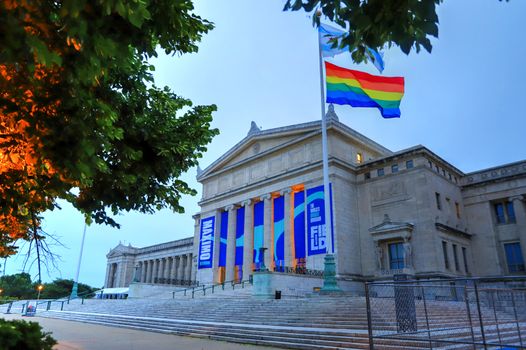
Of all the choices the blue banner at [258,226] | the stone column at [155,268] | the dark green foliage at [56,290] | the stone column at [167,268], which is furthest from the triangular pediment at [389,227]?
the dark green foliage at [56,290]

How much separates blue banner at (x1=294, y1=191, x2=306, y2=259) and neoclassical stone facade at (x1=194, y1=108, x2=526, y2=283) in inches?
3.8

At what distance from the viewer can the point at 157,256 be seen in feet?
237

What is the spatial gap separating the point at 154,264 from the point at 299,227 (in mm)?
44587

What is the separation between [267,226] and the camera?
41562 mm

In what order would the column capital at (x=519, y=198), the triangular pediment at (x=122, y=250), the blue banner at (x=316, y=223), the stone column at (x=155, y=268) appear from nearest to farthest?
the column capital at (x=519, y=198) → the blue banner at (x=316, y=223) → the stone column at (x=155, y=268) → the triangular pediment at (x=122, y=250)

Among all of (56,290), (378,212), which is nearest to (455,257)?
(378,212)

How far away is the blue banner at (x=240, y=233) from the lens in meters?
44.4

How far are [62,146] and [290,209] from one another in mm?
34127

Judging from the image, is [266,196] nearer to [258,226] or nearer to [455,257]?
[258,226]

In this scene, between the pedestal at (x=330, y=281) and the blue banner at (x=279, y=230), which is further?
the blue banner at (x=279, y=230)

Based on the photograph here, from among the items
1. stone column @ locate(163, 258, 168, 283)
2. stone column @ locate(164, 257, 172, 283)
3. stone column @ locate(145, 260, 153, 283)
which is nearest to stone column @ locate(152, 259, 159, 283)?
stone column @ locate(145, 260, 153, 283)

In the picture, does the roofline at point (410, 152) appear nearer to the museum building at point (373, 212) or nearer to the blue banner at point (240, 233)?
the museum building at point (373, 212)

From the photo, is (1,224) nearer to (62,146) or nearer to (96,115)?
(62,146)

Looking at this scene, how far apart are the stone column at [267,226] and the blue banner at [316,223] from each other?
20.0 ft
